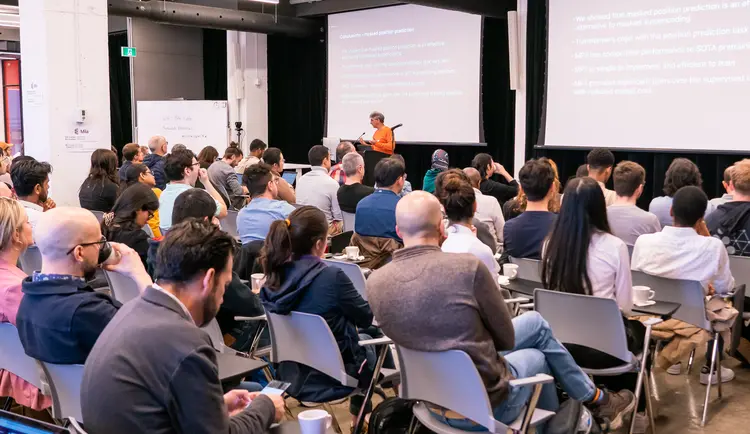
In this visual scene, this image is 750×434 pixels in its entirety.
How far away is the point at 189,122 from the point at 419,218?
1097cm

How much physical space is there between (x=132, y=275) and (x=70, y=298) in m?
0.50

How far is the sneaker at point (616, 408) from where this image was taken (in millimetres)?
3170

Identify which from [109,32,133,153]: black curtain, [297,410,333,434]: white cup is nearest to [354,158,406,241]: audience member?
[297,410,333,434]: white cup

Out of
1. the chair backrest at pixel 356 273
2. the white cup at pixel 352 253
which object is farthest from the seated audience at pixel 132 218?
the white cup at pixel 352 253

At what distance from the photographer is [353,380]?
3.02 metres

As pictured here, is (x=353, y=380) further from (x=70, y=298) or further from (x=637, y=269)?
(x=637, y=269)

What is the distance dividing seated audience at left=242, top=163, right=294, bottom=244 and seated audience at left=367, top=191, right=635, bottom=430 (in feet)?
6.38

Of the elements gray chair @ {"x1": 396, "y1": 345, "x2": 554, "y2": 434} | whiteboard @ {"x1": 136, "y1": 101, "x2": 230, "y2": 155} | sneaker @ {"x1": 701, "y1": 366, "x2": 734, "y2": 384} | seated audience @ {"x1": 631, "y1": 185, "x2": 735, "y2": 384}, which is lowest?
sneaker @ {"x1": 701, "y1": 366, "x2": 734, "y2": 384}

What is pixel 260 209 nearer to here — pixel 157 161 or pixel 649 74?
pixel 157 161

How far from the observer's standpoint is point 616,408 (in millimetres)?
3211

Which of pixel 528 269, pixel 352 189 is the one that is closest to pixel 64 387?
pixel 528 269

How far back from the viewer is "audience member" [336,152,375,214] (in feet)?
19.9

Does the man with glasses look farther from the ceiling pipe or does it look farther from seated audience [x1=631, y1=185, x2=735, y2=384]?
the ceiling pipe

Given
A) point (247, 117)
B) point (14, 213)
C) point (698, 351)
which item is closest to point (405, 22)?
point (247, 117)
